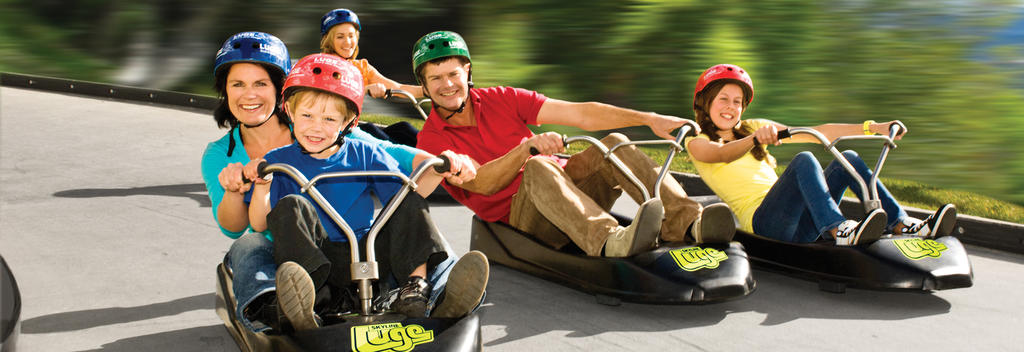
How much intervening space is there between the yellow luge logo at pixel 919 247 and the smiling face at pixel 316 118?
2557 mm

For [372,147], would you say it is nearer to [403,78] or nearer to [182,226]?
[182,226]

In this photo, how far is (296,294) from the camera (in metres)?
2.82

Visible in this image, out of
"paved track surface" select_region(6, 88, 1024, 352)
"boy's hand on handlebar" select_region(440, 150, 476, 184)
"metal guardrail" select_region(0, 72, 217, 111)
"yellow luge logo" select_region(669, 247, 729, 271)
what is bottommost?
"metal guardrail" select_region(0, 72, 217, 111)

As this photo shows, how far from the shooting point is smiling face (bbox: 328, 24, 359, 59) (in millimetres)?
5566

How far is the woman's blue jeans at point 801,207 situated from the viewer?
4.27 metres

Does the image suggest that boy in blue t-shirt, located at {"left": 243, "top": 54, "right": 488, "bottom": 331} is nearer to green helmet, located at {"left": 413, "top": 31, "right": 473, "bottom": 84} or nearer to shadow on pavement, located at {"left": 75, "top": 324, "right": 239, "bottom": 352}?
shadow on pavement, located at {"left": 75, "top": 324, "right": 239, "bottom": 352}

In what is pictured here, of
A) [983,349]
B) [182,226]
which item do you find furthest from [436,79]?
[983,349]

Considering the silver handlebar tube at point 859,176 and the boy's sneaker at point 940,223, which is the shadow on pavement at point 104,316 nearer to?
the silver handlebar tube at point 859,176

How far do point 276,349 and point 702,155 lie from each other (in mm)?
2515

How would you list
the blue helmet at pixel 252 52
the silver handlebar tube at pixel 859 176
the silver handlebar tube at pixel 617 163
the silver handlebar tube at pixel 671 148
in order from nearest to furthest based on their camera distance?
1. the blue helmet at pixel 252 52
2. the silver handlebar tube at pixel 617 163
3. the silver handlebar tube at pixel 671 148
4. the silver handlebar tube at pixel 859 176

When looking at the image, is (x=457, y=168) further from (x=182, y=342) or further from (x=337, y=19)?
(x=337, y=19)

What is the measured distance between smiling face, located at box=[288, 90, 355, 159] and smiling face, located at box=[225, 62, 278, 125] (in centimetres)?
47

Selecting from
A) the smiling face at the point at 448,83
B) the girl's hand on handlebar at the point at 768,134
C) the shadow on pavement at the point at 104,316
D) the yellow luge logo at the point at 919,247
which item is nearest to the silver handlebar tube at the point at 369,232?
the shadow on pavement at the point at 104,316

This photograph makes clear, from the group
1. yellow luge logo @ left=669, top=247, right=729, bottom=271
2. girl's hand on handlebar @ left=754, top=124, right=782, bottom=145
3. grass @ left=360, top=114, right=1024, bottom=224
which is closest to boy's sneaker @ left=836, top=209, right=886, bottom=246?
girl's hand on handlebar @ left=754, top=124, right=782, bottom=145
